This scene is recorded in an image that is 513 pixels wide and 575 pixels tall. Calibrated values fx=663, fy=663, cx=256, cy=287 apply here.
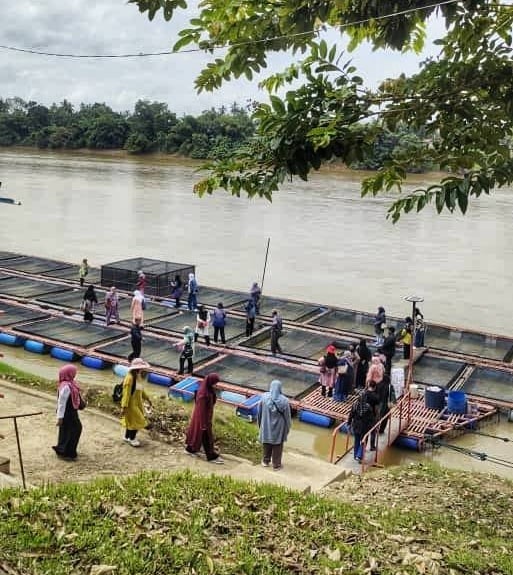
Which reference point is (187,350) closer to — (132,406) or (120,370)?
(120,370)

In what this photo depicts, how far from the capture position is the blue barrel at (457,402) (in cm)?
1312

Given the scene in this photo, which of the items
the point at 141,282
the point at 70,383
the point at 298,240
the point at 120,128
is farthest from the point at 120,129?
the point at 70,383

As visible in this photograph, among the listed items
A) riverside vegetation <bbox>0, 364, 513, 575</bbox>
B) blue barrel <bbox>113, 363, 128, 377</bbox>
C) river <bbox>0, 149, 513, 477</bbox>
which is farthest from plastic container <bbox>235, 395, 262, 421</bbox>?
riverside vegetation <bbox>0, 364, 513, 575</bbox>

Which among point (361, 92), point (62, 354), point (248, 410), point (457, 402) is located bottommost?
point (62, 354)

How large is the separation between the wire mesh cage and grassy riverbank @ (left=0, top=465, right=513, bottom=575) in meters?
15.8

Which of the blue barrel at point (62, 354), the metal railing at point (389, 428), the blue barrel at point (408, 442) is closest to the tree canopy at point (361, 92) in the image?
the metal railing at point (389, 428)

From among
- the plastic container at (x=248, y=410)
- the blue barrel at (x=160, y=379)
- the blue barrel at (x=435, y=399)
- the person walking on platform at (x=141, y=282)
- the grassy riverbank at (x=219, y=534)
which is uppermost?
the grassy riverbank at (x=219, y=534)

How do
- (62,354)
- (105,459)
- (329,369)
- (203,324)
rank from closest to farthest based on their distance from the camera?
1. (105,459)
2. (329,369)
3. (62,354)
4. (203,324)

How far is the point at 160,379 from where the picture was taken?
49.3 ft

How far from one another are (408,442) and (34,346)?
989 centimetres

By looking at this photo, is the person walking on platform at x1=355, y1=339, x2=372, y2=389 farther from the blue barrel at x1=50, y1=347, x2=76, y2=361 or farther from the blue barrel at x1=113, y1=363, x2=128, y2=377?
the blue barrel at x1=50, y1=347, x2=76, y2=361

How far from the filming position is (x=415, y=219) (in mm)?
46906

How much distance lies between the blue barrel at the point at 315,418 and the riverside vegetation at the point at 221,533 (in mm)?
6080

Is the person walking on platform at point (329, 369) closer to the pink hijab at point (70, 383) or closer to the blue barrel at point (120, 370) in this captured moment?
the blue barrel at point (120, 370)
